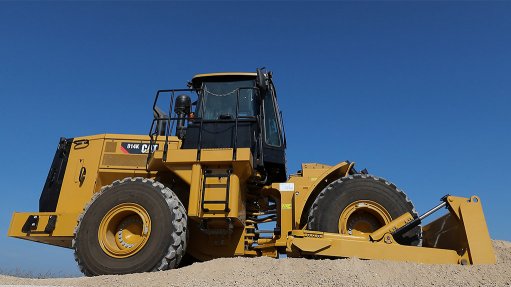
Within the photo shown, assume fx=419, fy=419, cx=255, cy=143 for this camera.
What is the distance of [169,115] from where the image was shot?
23.8 feet

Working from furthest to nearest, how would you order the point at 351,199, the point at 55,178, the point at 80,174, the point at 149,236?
the point at 55,178 < the point at 80,174 < the point at 351,199 < the point at 149,236

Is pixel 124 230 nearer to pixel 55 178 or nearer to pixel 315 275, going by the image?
pixel 55 178

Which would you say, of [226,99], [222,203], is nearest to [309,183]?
[222,203]

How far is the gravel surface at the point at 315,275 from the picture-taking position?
4.87 m

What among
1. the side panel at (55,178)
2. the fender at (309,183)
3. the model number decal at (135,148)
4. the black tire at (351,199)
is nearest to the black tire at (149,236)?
the model number decal at (135,148)

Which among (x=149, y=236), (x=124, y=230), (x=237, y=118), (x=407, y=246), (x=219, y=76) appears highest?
(x=219, y=76)

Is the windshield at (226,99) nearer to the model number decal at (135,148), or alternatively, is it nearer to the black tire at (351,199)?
the model number decal at (135,148)

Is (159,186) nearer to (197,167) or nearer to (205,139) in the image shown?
(197,167)

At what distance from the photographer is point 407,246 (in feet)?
19.3

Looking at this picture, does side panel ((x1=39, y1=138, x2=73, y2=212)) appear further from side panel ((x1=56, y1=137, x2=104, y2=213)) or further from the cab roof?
the cab roof

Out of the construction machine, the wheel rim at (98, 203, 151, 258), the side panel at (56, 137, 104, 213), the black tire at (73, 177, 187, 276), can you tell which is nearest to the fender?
the construction machine

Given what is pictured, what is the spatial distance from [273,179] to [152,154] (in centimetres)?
228

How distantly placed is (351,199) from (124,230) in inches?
145

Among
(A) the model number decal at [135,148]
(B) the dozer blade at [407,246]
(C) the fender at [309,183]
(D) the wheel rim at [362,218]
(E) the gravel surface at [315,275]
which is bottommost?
(E) the gravel surface at [315,275]
